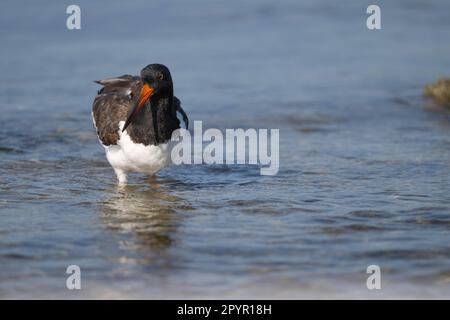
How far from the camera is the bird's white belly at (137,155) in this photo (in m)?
6.70

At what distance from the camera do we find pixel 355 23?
14.2 metres

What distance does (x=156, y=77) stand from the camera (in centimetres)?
657

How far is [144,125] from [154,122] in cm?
9

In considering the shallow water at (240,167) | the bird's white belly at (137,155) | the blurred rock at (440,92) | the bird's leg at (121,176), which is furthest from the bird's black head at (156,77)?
the blurred rock at (440,92)

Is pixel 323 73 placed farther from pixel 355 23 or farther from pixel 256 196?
pixel 256 196

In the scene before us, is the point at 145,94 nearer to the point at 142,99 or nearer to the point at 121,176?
the point at 142,99

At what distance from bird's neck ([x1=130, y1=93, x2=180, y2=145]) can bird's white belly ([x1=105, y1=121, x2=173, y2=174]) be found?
53 millimetres

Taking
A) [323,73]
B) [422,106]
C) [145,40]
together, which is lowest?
[422,106]

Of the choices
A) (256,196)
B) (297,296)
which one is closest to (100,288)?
(297,296)

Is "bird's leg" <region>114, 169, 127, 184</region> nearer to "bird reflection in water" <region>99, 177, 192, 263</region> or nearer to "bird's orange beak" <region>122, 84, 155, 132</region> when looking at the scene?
"bird reflection in water" <region>99, 177, 192, 263</region>

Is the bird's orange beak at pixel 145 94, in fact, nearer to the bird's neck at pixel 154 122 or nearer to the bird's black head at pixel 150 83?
the bird's black head at pixel 150 83

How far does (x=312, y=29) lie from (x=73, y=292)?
9988 millimetres

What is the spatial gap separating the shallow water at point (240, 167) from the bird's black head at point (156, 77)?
0.97 m
